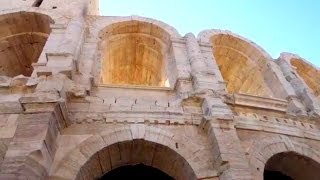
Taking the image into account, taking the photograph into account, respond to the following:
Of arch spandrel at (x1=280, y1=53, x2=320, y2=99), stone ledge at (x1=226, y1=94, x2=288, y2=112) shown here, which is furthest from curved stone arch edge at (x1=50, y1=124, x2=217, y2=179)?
arch spandrel at (x1=280, y1=53, x2=320, y2=99)

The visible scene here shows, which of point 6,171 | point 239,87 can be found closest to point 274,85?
point 239,87

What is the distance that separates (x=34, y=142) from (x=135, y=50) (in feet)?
22.5

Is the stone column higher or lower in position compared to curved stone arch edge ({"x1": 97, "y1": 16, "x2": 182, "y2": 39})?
lower

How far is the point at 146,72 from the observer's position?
12.8 m

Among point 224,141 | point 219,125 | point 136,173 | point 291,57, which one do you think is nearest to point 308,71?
point 291,57

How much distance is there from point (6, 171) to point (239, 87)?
366 inches

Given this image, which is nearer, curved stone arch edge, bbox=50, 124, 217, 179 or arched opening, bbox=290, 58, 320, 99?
curved stone arch edge, bbox=50, 124, 217, 179

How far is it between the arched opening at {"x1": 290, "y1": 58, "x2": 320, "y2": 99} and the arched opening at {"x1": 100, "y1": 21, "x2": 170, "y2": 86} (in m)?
4.98

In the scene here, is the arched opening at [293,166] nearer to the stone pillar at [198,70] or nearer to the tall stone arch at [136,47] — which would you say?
the stone pillar at [198,70]

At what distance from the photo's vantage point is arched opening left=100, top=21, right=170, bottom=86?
36.4 feet

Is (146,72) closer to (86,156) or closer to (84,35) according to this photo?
(84,35)

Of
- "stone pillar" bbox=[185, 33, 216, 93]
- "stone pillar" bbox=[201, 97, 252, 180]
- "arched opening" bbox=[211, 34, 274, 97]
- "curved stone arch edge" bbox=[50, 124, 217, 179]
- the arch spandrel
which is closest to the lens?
"stone pillar" bbox=[201, 97, 252, 180]

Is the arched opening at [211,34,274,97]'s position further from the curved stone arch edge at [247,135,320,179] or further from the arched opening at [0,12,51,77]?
the arched opening at [0,12,51,77]

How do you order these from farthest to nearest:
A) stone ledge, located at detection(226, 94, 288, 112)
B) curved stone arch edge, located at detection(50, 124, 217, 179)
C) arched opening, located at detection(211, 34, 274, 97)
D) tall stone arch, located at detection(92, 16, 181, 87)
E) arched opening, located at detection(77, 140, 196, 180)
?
arched opening, located at detection(211, 34, 274, 97) → tall stone arch, located at detection(92, 16, 181, 87) → stone ledge, located at detection(226, 94, 288, 112) → arched opening, located at detection(77, 140, 196, 180) → curved stone arch edge, located at detection(50, 124, 217, 179)
